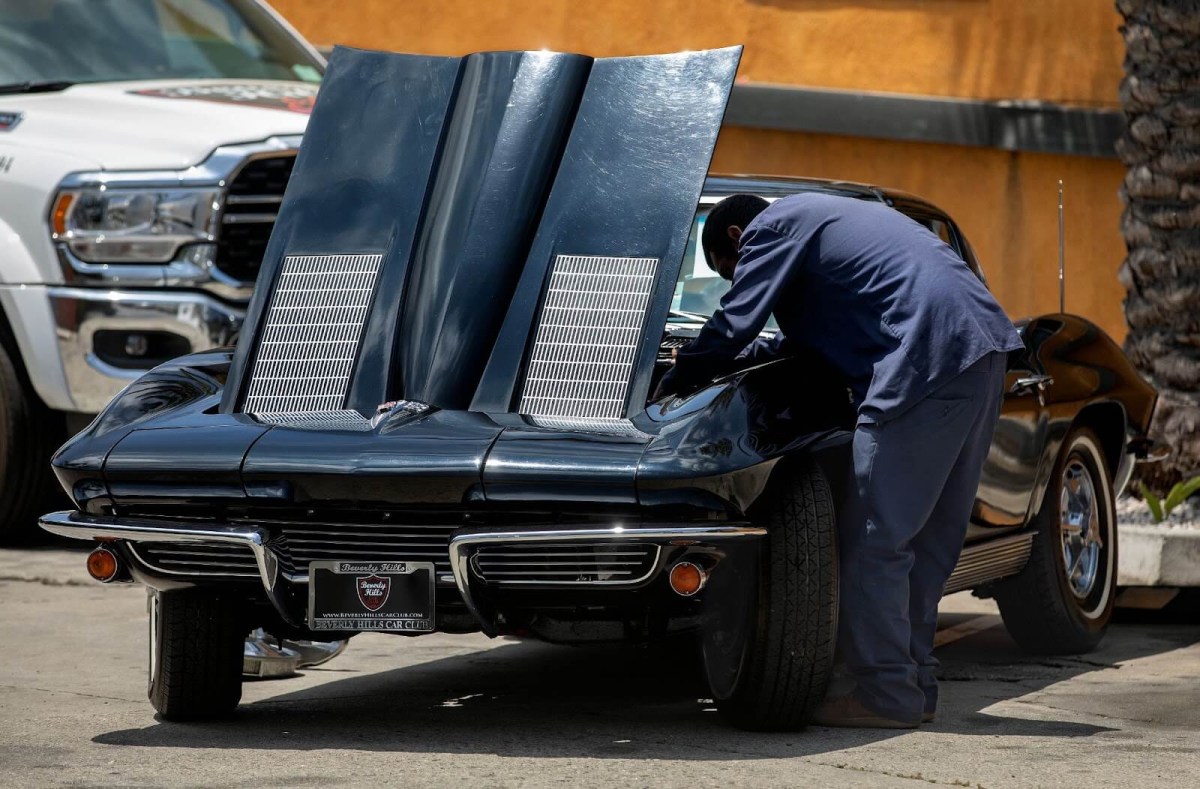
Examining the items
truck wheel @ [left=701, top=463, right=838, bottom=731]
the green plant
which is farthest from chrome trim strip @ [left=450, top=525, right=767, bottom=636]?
the green plant

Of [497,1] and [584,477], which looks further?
[497,1]

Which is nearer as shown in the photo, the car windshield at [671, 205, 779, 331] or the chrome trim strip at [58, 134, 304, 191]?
the car windshield at [671, 205, 779, 331]

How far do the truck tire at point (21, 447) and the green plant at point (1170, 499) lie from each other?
4.63m

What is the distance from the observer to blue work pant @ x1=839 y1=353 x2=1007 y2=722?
520 centimetres

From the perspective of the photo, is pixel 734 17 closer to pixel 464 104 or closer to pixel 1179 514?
pixel 1179 514

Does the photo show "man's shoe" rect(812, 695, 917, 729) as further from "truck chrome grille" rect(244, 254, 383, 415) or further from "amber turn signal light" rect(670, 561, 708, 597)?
"truck chrome grille" rect(244, 254, 383, 415)

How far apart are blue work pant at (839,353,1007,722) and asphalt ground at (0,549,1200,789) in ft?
0.51

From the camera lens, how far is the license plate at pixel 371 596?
484 centimetres

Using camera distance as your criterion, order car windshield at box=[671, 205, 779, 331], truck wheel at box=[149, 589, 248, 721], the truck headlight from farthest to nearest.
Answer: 1. the truck headlight
2. car windshield at box=[671, 205, 779, 331]
3. truck wheel at box=[149, 589, 248, 721]

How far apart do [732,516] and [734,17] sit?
29.3 feet

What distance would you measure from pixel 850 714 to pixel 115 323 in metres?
4.27

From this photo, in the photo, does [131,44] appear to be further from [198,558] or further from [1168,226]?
[198,558]

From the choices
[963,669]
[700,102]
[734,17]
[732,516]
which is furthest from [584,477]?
[734,17]

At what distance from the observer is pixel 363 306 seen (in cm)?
556
